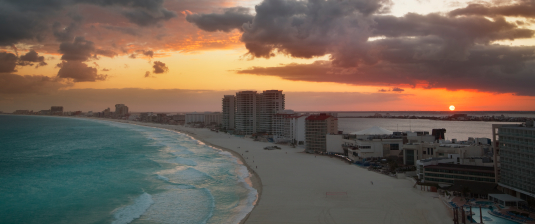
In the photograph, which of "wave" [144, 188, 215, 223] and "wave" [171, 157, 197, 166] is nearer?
"wave" [144, 188, 215, 223]

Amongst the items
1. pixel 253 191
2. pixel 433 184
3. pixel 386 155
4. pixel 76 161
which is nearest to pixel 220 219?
pixel 253 191

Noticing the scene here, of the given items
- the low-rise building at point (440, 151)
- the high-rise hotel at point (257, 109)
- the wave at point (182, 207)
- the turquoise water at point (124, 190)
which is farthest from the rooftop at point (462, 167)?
the high-rise hotel at point (257, 109)

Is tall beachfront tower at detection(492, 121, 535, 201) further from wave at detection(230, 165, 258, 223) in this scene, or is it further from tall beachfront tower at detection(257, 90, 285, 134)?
tall beachfront tower at detection(257, 90, 285, 134)

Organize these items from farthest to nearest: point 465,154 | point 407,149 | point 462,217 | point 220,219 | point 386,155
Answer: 1. point 386,155
2. point 407,149
3. point 465,154
4. point 220,219
5. point 462,217

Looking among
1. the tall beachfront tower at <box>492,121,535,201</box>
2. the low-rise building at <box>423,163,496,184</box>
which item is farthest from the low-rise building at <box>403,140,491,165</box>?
the tall beachfront tower at <box>492,121,535,201</box>

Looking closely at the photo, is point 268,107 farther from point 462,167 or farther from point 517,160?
point 517,160

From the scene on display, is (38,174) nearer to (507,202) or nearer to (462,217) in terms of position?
(462,217)

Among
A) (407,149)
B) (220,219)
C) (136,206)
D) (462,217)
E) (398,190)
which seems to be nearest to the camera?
(462,217)

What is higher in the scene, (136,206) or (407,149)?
(407,149)
